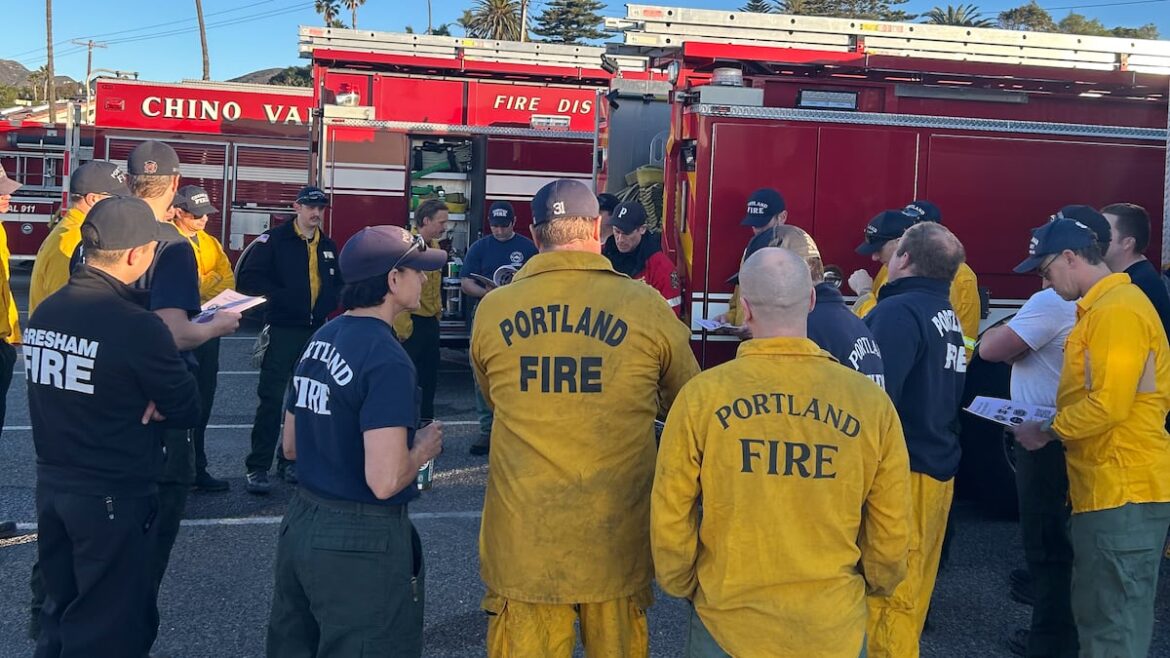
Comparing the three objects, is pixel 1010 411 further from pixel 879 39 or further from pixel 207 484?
pixel 207 484

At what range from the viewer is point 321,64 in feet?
30.6

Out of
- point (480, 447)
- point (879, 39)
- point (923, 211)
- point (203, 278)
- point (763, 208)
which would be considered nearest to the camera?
point (923, 211)

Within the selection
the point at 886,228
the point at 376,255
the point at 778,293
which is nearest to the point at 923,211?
the point at 886,228

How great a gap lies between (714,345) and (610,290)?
2.88 m

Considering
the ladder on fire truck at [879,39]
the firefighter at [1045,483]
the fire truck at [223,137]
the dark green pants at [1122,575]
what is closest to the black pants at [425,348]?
the ladder on fire truck at [879,39]

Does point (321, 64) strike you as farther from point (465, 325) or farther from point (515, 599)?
point (515, 599)

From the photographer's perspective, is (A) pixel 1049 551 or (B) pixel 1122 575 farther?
(A) pixel 1049 551

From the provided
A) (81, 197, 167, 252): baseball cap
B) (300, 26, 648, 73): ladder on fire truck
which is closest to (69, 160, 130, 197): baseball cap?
(81, 197, 167, 252): baseball cap

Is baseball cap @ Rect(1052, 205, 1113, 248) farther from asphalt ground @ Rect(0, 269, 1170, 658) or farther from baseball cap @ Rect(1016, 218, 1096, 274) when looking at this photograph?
asphalt ground @ Rect(0, 269, 1170, 658)

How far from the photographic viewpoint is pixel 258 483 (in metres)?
6.00

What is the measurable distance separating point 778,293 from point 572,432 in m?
0.67

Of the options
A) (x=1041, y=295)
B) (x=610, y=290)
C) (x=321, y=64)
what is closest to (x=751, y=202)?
(x=1041, y=295)

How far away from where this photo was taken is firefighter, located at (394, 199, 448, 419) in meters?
6.94

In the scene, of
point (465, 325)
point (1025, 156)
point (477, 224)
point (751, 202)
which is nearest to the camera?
point (751, 202)
